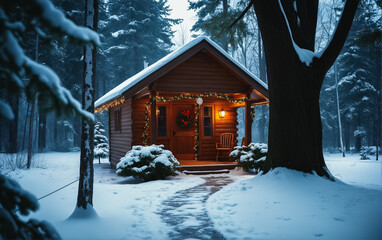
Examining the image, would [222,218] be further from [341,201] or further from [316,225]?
[341,201]

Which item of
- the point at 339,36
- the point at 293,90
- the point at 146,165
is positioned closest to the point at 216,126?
the point at 146,165

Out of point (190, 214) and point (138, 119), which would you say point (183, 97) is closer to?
point (138, 119)

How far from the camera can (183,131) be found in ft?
46.6

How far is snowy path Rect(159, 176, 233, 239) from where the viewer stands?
15.0 ft

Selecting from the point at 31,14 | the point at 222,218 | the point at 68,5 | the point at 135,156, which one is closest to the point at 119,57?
the point at 68,5

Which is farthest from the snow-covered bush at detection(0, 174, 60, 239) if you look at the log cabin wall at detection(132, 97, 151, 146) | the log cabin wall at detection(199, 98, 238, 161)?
the log cabin wall at detection(199, 98, 238, 161)

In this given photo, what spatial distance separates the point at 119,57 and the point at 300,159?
28239 mm

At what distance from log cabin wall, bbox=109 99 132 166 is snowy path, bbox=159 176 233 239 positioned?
18.6ft

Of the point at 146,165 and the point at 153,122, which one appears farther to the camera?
the point at 153,122

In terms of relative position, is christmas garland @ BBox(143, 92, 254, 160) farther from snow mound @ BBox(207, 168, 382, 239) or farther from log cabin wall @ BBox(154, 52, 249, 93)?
snow mound @ BBox(207, 168, 382, 239)

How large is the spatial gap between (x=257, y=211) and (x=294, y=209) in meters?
0.62

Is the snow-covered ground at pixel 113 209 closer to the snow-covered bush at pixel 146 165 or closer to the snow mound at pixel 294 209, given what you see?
the snow-covered bush at pixel 146 165

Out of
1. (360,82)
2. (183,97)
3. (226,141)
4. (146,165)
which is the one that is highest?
(360,82)

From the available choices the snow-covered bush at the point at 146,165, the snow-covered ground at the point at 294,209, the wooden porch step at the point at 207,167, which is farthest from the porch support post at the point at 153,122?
the snow-covered ground at the point at 294,209
